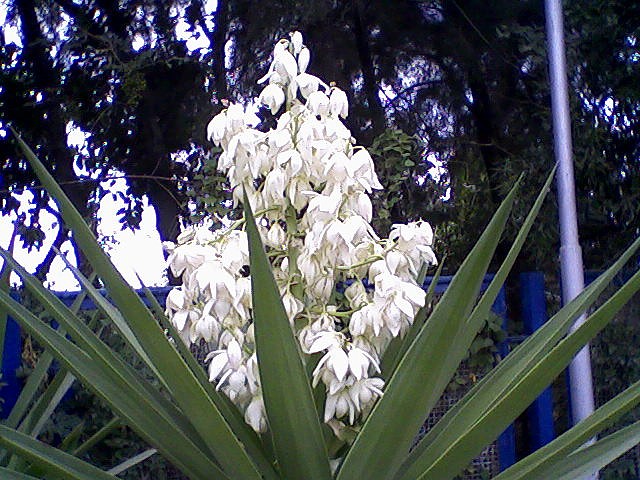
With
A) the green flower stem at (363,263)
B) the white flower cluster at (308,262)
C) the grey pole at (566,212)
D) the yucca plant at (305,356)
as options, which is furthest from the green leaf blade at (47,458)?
the grey pole at (566,212)

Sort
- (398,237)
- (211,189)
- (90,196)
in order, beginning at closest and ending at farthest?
(398,237), (211,189), (90,196)

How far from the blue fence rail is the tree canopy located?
657 millimetres

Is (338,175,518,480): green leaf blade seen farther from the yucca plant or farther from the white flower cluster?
the white flower cluster

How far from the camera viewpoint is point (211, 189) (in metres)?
4.25

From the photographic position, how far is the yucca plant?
1373 millimetres

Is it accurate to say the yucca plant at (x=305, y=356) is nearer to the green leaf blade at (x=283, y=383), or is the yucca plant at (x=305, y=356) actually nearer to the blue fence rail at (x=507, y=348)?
the green leaf blade at (x=283, y=383)

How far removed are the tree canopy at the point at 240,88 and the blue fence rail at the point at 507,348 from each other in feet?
2.16

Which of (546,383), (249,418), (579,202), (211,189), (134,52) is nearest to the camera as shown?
(546,383)

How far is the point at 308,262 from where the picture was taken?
1646 millimetres

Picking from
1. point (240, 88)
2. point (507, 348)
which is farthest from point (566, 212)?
point (240, 88)

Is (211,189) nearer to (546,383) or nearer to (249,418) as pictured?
(249,418)

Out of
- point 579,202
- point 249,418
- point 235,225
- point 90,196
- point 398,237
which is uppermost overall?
point 90,196

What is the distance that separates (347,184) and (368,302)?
0.76 ft

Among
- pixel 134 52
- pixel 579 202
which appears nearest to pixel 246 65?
pixel 134 52
